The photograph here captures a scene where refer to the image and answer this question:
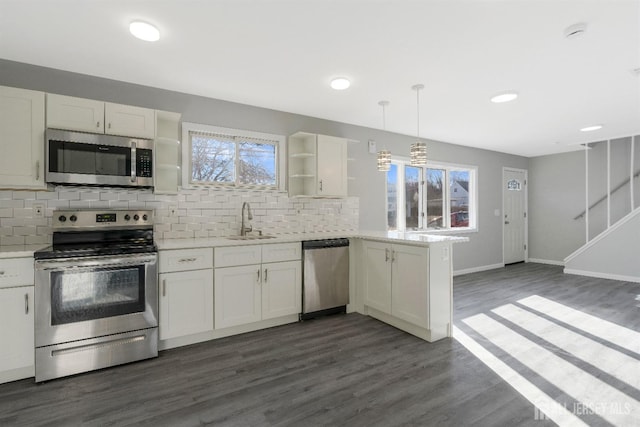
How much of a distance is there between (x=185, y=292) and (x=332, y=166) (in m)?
2.24

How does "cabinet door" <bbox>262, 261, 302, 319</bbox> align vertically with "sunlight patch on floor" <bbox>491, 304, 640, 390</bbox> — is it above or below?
above

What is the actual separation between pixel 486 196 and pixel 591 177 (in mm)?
2145

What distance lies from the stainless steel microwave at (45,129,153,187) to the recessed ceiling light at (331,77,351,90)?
1837mm

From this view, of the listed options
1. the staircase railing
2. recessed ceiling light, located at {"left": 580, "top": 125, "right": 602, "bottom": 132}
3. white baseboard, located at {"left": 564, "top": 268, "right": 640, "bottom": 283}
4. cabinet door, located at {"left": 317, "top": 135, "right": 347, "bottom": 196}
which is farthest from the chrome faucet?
the staircase railing

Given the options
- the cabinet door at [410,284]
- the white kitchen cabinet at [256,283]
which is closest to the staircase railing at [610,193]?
the cabinet door at [410,284]

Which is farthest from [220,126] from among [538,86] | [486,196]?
[486,196]

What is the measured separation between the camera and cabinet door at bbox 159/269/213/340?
271 centimetres

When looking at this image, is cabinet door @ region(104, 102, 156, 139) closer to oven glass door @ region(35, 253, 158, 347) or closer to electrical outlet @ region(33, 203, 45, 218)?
electrical outlet @ region(33, 203, 45, 218)

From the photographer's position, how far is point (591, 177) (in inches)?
250

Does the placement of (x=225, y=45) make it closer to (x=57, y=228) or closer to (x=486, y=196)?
(x=57, y=228)

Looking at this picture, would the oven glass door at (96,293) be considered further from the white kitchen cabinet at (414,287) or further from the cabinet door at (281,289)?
the white kitchen cabinet at (414,287)

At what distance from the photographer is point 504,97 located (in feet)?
11.3

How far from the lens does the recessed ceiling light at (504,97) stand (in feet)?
11.1

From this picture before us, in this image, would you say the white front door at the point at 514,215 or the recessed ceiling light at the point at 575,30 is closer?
the recessed ceiling light at the point at 575,30
